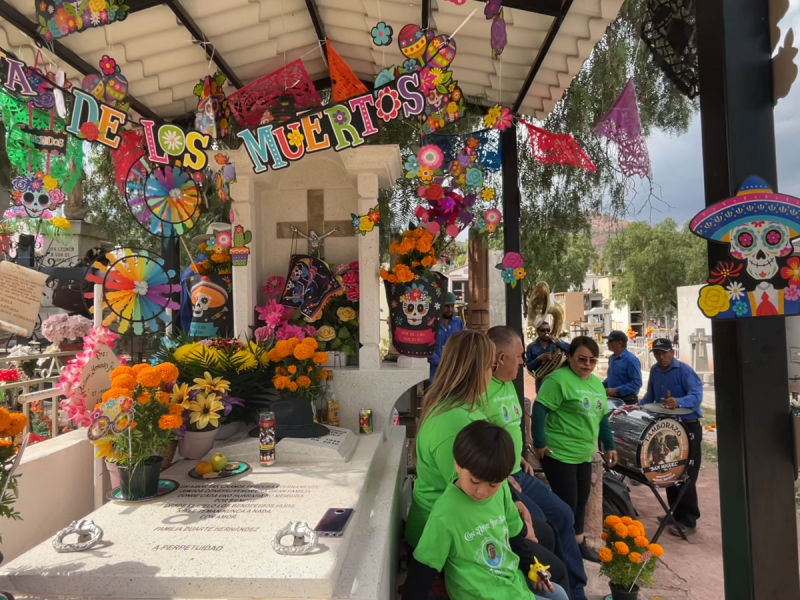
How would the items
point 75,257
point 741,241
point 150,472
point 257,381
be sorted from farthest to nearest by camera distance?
point 75,257 → point 257,381 → point 150,472 → point 741,241

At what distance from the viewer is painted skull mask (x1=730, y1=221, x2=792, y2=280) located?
7.59ft

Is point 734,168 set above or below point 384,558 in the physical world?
above

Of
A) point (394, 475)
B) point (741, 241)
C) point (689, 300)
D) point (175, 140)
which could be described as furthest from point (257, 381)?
point (689, 300)

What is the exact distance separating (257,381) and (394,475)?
1.32 meters

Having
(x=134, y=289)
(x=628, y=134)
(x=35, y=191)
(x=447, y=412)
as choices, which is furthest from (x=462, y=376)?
(x=35, y=191)

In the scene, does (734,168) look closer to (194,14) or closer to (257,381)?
(257,381)

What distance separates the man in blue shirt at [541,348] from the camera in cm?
656

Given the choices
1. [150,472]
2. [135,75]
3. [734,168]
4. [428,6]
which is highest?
[428,6]

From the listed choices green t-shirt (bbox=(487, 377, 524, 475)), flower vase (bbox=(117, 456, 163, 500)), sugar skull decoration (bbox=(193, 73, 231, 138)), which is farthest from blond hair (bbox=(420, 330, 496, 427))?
sugar skull decoration (bbox=(193, 73, 231, 138))

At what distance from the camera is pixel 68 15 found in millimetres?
3393

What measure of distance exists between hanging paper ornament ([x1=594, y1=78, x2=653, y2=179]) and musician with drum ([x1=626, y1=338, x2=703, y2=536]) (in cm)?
180

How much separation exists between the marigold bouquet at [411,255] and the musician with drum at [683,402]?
97.3 inches

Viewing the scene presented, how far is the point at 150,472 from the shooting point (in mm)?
2861

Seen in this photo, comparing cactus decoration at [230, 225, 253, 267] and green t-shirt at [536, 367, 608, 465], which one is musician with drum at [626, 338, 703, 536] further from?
cactus decoration at [230, 225, 253, 267]
